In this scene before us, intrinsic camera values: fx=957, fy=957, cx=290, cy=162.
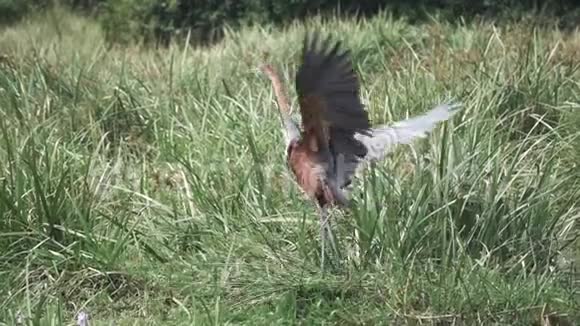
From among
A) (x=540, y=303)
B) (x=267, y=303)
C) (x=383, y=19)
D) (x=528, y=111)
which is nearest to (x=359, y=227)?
(x=267, y=303)

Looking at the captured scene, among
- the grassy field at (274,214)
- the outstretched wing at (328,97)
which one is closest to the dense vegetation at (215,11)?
the grassy field at (274,214)

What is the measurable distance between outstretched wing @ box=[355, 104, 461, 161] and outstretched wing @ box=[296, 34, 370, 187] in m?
0.30

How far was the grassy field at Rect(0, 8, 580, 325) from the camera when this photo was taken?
4059 millimetres

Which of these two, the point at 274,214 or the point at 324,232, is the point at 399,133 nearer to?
the point at 324,232

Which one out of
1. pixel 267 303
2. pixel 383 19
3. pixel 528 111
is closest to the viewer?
pixel 267 303

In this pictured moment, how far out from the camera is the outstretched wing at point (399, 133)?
14.1ft

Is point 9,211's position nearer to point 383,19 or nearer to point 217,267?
point 217,267

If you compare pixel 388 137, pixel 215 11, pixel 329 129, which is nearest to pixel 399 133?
pixel 388 137

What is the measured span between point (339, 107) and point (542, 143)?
6.84ft

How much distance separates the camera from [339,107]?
3.83 meters

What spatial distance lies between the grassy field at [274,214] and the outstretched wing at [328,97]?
56 cm

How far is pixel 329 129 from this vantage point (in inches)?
156

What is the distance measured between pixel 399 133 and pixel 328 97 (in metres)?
0.72

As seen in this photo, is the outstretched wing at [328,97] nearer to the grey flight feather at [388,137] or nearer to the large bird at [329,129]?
the large bird at [329,129]
